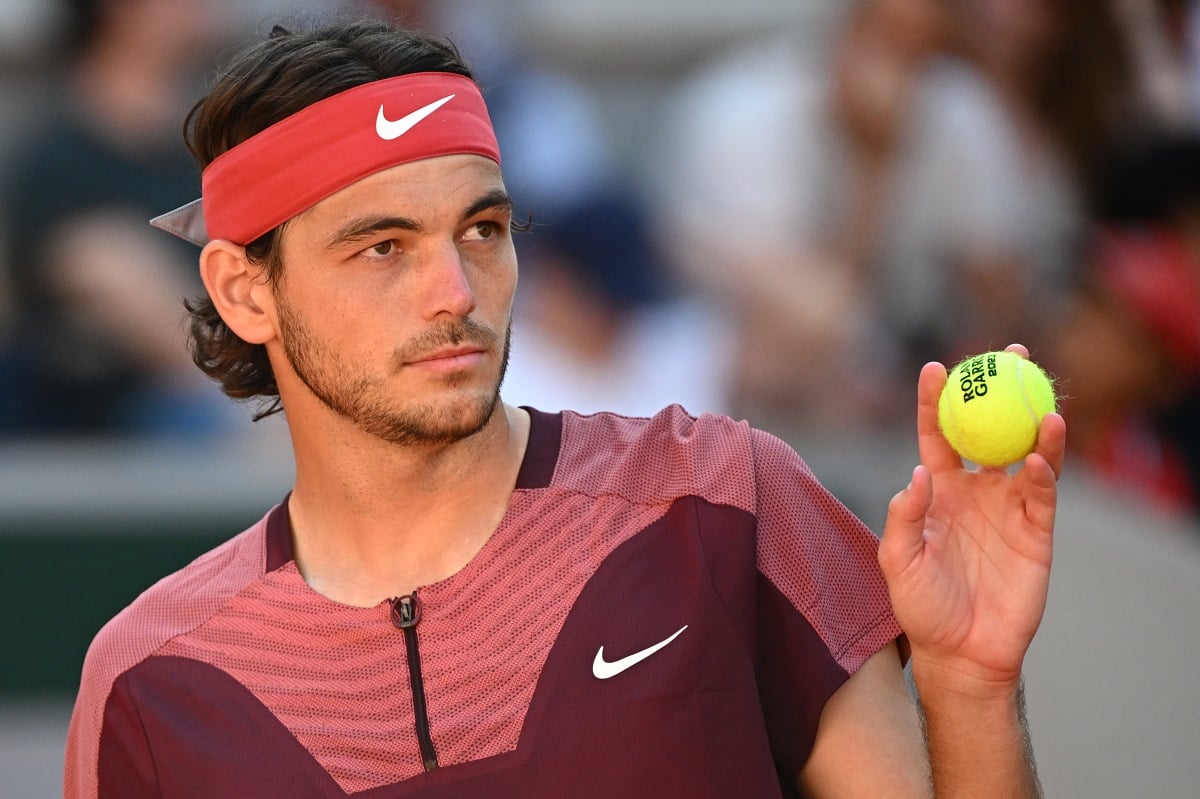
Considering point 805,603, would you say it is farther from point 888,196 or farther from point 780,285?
point 888,196

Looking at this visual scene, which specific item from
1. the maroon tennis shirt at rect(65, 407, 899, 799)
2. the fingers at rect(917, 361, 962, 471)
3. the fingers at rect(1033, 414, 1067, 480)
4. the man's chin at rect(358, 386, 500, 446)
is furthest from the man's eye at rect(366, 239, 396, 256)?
the fingers at rect(1033, 414, 1067, 480)

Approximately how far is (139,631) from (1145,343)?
361 cm

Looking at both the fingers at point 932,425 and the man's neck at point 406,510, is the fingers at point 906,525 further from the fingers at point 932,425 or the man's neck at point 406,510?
the man's neck at point 406,510

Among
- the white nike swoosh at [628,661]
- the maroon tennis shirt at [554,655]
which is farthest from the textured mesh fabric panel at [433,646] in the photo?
the white nike swoosh at [628,661]

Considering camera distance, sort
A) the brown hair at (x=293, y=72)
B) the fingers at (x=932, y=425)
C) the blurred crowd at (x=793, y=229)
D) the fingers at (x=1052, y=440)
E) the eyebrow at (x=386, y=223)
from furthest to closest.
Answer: the blurred crowd at (x=793, y=229) < the brown hair at (x=293, y=72) < the eyebrow at (x=386, y=223) < the fingers at (x=932, y=425) < the fingers at (x=1052, y=440)

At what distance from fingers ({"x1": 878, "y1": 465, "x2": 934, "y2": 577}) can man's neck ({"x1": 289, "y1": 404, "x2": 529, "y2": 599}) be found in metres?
0.76

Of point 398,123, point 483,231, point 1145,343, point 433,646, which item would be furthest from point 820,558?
point 1145,343

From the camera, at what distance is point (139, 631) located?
2.90 meters

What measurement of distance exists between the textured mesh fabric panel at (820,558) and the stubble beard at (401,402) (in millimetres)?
518

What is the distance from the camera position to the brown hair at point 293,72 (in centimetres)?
296

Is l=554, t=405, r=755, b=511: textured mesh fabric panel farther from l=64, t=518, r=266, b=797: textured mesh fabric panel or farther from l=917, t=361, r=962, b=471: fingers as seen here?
l=64, t=518, r=266, b=797: textured mesh fabric panel

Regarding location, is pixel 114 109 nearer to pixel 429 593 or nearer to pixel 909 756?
pixel 429 593

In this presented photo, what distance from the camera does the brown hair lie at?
9.73 feet

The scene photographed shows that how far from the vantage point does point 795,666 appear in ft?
8.81
